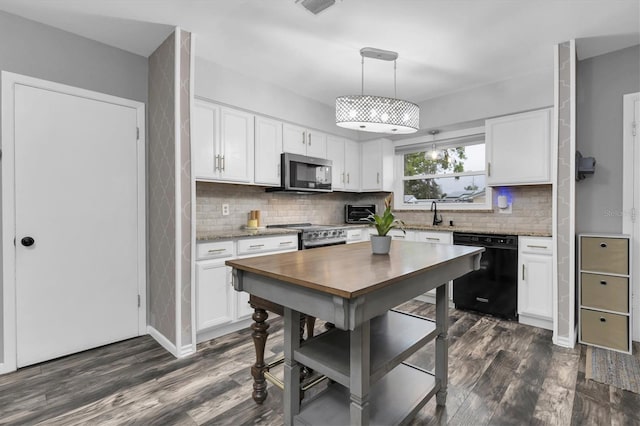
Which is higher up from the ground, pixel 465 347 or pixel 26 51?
pixel 26 51

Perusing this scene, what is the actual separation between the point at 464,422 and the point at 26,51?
3815mm

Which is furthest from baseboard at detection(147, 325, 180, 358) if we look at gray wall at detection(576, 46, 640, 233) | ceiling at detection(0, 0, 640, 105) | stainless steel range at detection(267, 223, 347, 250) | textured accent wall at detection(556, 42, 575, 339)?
gray wall at detection(576, 46, 640, 233)

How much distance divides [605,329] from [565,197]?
115cm

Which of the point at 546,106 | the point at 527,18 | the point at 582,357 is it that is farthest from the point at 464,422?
the point at 546,106

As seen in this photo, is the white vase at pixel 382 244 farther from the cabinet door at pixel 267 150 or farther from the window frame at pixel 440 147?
the window frame at pixel 440 147

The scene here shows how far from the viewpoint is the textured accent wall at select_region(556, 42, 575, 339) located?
2.67 meters

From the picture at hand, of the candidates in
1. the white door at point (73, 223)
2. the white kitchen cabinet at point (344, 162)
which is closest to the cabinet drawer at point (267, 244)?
the white door at point (73, 223)

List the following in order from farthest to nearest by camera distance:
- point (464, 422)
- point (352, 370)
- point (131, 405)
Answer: point (131, 405) → point (464, 422) → point (352, 370)

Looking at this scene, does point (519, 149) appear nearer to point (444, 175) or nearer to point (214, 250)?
point (444, 175)

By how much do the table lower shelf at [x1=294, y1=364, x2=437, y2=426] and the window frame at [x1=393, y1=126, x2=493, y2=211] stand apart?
257 centimetres

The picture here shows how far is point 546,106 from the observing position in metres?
3.20

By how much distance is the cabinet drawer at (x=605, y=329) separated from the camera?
2.57 metres

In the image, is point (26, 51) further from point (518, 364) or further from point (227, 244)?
point (518, 364)

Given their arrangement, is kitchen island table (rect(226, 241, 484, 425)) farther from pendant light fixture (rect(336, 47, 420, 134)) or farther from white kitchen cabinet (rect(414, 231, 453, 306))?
white kitchen cabinet (rect(414, 231, 453, 306))
